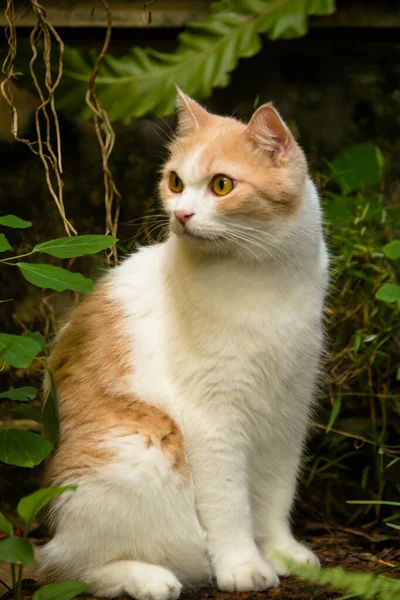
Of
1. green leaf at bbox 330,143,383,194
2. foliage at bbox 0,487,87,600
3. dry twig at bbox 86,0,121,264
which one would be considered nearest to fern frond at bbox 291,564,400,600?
foliage at bbox 0,487,87,600

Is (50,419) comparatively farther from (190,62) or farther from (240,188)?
(190,62)

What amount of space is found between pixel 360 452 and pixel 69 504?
3.98ft

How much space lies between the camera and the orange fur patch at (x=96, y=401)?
6.86ft

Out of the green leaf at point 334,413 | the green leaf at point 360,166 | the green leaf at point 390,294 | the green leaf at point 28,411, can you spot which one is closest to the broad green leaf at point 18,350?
the green leaf at point 28,411

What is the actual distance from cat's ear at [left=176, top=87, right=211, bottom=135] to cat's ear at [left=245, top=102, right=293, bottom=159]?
0.21m

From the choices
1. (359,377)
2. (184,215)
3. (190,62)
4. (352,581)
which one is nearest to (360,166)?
(190,62)

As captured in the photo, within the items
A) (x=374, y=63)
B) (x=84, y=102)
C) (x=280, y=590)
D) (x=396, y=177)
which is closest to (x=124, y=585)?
(x=280, y=590)

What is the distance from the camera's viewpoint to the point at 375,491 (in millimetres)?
2857

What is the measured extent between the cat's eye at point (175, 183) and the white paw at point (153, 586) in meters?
0.96

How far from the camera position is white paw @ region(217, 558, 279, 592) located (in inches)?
79.8

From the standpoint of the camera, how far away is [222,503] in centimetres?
208

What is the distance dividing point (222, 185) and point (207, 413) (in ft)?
1.91

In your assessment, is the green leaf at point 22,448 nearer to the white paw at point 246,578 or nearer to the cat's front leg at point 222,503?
the cat's front leg at point 222,503

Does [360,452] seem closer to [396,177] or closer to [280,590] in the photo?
[280,590]
